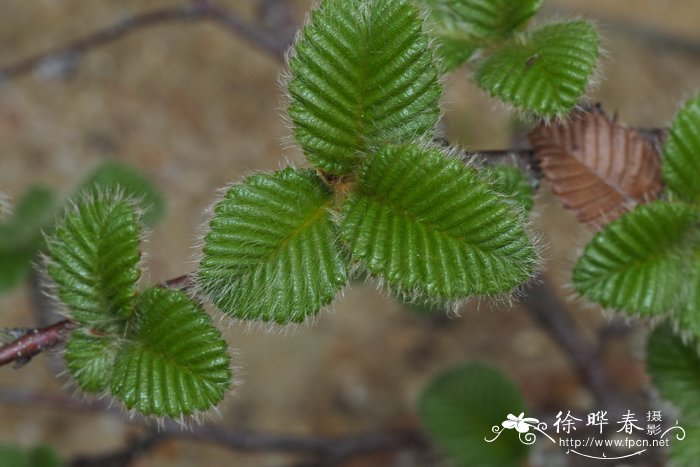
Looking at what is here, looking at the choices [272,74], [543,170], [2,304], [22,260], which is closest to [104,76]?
[272,74]

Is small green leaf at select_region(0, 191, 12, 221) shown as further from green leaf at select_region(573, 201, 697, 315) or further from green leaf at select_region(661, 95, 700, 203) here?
green leaf at select_region(661, 95, 700, 203)

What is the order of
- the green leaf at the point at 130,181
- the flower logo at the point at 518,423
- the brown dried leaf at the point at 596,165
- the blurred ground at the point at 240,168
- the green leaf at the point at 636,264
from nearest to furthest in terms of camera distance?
the green leaf at the point at 636,264
the brown dried leaf at the point at 596,165
the flower logo at the point at 518,423
the green leaf at the point at 130,181
the blurred ground at the point at 240,168

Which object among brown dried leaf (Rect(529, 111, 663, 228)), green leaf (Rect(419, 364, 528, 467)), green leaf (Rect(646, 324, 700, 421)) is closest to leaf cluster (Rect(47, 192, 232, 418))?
brown dried leaf (Rect(529, 111, 663, 228))

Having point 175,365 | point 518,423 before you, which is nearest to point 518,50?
point 175,365

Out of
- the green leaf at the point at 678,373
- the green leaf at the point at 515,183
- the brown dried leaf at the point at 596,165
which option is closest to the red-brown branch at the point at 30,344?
the green leaf at the point at 515,183

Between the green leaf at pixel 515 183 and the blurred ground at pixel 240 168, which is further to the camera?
the blurred ground at pixel 240 168

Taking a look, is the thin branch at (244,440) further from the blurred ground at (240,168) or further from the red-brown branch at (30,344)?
the red-brown branch at (30,344)
